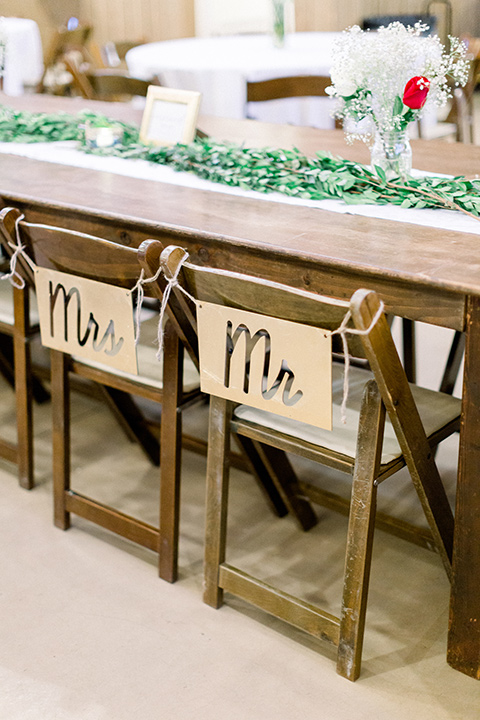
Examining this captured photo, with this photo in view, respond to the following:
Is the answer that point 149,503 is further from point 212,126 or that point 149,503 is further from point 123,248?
point 212,126

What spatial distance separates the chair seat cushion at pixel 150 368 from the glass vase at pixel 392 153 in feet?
2.31

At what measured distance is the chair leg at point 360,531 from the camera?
1.52m

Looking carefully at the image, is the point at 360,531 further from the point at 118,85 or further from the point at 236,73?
the point at 236,73

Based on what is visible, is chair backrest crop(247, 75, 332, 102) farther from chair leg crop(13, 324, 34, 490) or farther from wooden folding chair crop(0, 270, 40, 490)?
chair leg crop(13, 324, 34, 490)

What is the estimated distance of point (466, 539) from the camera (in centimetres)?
157

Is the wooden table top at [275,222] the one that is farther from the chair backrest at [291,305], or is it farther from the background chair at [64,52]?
the background chair at [64,52]

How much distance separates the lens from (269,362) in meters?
1.57

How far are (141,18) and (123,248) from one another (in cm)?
→ 834

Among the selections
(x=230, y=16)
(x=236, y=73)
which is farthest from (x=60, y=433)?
(x=230, y=16)

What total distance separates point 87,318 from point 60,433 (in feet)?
1.28

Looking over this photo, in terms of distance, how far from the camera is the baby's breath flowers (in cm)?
190

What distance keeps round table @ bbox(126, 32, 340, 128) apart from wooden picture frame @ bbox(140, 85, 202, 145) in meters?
1.66

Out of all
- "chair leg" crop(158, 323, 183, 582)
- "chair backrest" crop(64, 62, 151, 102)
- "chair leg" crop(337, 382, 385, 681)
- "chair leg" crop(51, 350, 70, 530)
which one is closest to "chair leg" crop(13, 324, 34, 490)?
"chair leg" crop(51, 350, 70, 530)

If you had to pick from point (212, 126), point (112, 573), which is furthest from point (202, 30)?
point (112, 573)
